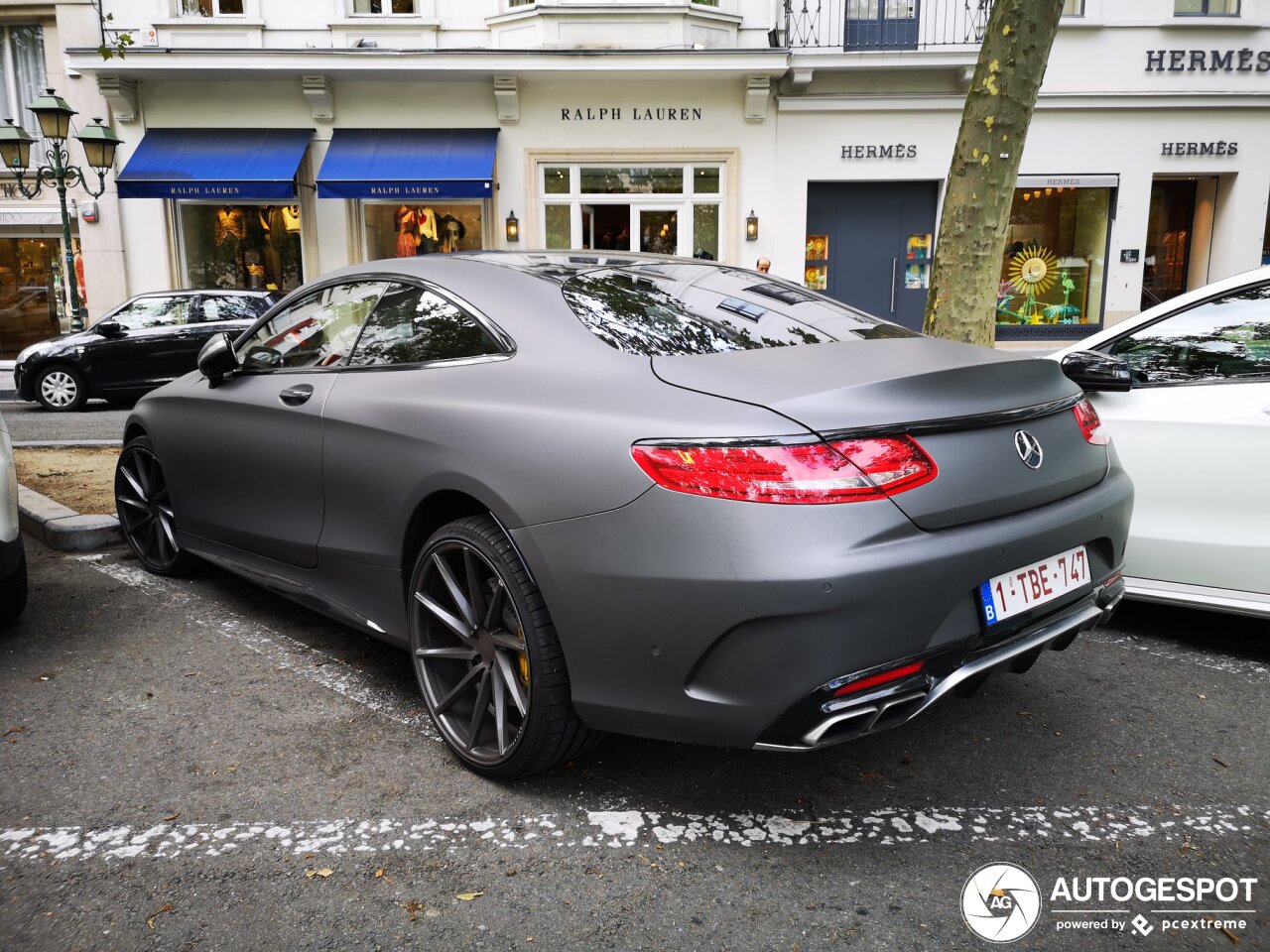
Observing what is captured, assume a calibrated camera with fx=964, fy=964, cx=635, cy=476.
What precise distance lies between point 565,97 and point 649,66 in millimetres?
1613

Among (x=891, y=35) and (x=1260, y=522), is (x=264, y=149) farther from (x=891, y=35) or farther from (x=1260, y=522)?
(x=1260, y=522)

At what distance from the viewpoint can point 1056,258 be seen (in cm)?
1639

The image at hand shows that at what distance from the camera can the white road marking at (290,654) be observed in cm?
330

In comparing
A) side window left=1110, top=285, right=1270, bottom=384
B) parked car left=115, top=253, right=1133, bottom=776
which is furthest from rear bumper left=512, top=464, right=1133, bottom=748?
side window left=1110, top=285, right=1270, bottom=384

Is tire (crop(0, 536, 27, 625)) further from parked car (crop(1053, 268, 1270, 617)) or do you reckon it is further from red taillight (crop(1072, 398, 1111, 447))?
parked car (crop(1053, 268, 1270, 617))

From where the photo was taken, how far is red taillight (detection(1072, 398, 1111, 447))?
2.82 meters

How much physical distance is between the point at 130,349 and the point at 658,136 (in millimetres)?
8710

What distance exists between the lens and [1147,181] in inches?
628

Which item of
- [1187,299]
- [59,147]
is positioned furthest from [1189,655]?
[59,147]

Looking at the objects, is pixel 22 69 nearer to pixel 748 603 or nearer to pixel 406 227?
pixel 406 227

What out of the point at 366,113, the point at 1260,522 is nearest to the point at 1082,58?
the point at 366,113

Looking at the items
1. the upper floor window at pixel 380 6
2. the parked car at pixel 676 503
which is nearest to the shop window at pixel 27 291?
the upper floor window at pixel 380 6

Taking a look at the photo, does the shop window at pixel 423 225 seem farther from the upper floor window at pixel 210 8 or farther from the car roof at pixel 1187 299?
the car roof at pixel 1187 299

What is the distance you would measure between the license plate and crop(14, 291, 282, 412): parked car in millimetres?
11824
